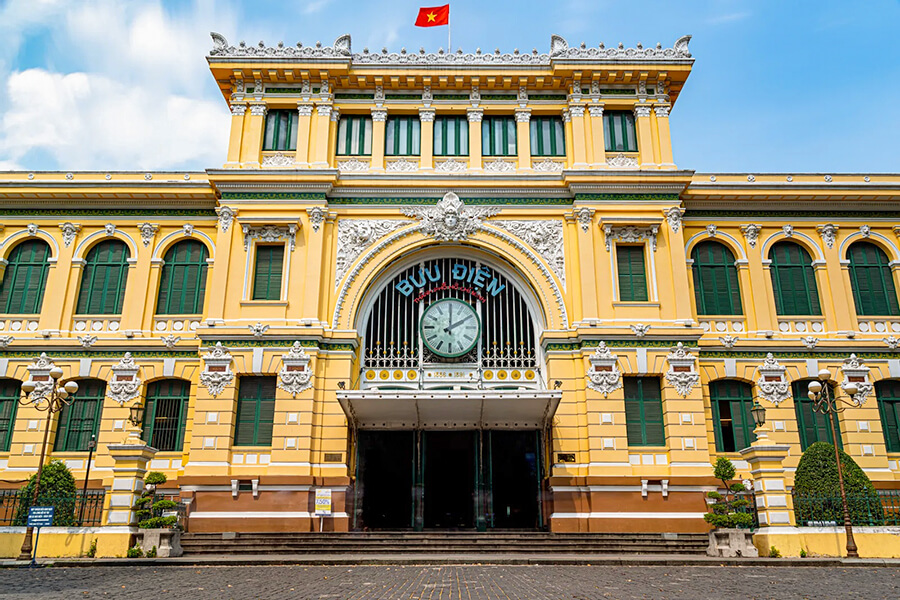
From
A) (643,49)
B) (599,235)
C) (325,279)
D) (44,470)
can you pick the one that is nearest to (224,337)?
(325,279)

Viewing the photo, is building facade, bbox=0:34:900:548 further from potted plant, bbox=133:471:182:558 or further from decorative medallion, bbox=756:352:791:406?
potted plant, bbox=133:471:182:558

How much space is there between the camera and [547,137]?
30.7m

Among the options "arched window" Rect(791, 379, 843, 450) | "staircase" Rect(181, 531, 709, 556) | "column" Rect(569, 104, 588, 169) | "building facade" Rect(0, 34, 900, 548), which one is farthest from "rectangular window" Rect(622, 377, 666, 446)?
"column" Rect(569, 104, 588, 169)

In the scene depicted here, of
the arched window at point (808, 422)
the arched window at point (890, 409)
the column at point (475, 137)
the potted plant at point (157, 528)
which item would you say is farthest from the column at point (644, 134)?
the potted plant at point (157, 528)

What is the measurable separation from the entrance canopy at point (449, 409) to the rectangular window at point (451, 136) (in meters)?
11.2

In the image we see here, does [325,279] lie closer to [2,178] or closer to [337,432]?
[337,432]

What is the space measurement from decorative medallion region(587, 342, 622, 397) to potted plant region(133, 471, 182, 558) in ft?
50.3

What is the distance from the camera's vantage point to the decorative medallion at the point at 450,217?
2886 cm

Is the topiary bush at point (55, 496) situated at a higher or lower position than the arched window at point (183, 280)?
lower

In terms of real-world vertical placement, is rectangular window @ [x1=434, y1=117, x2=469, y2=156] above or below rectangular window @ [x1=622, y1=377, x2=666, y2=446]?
above

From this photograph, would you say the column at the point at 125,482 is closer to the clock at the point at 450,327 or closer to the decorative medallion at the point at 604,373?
the clock at the point at 450,327

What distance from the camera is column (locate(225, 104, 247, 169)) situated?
1157 inches

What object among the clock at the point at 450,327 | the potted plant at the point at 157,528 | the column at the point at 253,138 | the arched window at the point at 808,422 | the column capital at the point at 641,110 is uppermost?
the column capital at the point at 641,110

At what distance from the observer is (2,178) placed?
31.0 m
